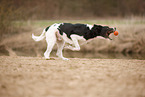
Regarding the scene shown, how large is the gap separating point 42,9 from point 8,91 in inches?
517

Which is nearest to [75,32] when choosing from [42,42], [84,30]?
[84,30]

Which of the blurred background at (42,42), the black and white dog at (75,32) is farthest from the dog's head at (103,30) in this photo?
the blurred background at (42,42)

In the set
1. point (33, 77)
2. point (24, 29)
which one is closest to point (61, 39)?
point (33, 77)

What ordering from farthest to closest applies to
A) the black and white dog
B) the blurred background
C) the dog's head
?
the blurred background, the black and white dog, the dog's head

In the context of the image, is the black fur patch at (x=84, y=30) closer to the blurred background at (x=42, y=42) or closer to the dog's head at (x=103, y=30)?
the dog's head at (x=103, y=30)

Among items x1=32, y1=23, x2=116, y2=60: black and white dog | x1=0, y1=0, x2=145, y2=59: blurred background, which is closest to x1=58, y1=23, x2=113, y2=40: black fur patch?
x1=32, y1=23, x2=116, y2=60: black and white dog

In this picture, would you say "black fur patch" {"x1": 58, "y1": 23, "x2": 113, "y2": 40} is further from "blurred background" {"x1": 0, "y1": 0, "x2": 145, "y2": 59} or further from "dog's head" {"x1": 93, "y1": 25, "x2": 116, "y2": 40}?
"blurred background" {"x1": 0, "y1": 0, "x2": 145, "y2": 59}

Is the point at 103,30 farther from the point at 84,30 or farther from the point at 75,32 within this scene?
the point at 75,32

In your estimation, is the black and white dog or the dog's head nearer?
the dog's head

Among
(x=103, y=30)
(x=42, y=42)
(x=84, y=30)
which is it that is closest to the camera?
(x=103, y=30)

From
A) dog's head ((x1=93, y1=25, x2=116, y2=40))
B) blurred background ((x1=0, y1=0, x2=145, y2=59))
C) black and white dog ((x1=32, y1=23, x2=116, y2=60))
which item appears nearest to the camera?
dog's head ((x1=93, y1=25, x2=116, y2=40))

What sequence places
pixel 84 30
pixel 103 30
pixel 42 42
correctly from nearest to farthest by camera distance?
pixel 103 30 → pixel 84 30 → pixel 42 42

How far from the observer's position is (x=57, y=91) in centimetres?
180

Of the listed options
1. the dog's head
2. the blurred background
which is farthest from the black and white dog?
the blurred background
